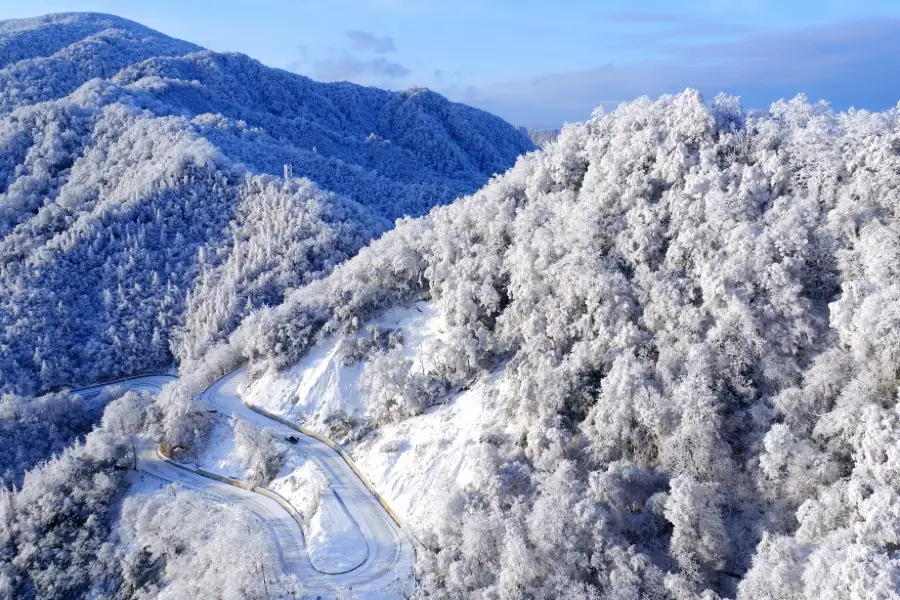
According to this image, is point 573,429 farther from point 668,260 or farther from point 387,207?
point 387,207

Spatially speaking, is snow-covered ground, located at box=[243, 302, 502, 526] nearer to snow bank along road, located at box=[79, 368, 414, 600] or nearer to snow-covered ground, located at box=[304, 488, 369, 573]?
snow bank along road, located at box=[79, 368, 414, 600]

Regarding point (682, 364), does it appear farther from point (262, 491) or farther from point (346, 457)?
point (262, 491)

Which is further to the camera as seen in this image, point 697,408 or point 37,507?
point 37,507

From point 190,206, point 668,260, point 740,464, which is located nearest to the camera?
point 740,464

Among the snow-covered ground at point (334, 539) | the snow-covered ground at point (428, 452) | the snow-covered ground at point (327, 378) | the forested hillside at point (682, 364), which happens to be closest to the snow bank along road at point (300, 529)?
the snow-covered ground at point (334, 539)

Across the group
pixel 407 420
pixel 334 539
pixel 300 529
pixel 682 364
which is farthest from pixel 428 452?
pixel 682 364

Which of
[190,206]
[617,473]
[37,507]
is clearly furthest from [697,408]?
[190,206]
